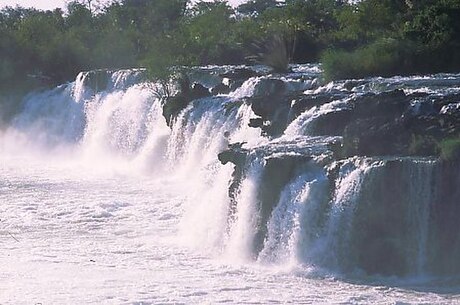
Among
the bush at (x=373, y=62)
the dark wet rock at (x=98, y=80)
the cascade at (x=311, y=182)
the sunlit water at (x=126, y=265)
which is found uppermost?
the bush at (x=373, y=62)

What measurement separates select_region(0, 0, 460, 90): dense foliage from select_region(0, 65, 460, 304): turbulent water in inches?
118

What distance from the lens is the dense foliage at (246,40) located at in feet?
78.5

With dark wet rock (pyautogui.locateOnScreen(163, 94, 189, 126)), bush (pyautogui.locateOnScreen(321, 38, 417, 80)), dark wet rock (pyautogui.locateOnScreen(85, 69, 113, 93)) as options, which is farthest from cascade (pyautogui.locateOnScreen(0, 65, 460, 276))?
dark wet rock (pyautogui.locateOnScreen(85, 69, 113, 93))

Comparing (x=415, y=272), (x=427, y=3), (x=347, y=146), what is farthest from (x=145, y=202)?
(x=427, y=3)

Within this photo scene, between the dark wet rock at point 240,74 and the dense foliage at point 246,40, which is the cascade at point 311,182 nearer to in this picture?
the dark wet rock at point 240,74

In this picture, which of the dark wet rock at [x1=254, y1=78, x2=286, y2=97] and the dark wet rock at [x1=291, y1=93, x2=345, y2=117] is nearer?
the dark wet rock at [x1=291, y1=93, x2=345, y2=117]

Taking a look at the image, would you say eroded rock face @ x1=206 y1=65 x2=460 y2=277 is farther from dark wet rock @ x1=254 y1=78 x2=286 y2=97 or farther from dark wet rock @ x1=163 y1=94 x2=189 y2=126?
dark wet rock @ x1=163 y1=94 x2=189 y2=126

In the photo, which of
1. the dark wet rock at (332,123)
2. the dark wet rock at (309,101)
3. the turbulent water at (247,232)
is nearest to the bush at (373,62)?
the turbulent water at (247,232)

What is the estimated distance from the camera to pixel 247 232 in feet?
50.6

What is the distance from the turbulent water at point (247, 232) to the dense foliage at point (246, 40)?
300 cm

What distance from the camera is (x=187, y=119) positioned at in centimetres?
2388

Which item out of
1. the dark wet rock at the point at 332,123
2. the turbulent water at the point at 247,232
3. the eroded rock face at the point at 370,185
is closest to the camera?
the turbulent water at the point at 247,232

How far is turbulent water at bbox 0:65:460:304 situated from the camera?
1302 cm

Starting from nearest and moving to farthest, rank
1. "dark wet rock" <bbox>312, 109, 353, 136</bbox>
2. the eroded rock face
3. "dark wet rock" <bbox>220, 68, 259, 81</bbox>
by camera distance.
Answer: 1. the eroded rock face
2. "dark wet rock" <bbox>312, 109, 353, 136</bbox>
3. "dark wet rock" <bbox>220, 68, 259, 81</bbox>
